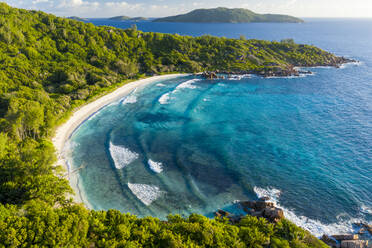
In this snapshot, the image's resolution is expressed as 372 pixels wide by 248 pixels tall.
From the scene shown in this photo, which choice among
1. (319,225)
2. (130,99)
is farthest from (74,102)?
(319,225)

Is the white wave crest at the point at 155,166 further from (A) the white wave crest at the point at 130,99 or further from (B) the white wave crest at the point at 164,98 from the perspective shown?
(A) the white wave crest at the point at 130,99

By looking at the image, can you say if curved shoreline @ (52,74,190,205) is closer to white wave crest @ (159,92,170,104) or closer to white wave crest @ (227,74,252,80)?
white wave crest @ (159,92,170,104)

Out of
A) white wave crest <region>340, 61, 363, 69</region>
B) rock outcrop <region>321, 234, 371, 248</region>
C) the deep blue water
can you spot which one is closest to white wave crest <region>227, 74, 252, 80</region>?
the deep blue water

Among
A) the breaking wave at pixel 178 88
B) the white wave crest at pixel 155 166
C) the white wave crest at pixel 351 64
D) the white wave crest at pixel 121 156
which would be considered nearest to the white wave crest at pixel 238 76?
the breaking wave at pixel 178 88

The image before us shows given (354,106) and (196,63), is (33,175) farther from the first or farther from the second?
(196,63)

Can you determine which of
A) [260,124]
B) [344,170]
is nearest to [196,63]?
[260,124]
